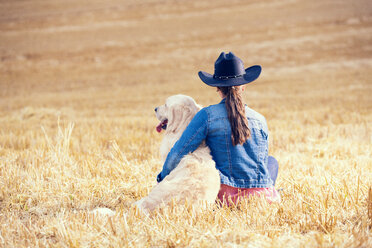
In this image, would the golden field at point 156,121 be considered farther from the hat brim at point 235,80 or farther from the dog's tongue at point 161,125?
the hat brim at point 235,80

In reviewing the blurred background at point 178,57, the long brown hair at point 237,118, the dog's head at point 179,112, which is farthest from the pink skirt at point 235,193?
the blurred background at point 178,57

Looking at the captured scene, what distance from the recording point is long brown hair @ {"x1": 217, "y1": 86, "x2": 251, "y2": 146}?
9.91 feet

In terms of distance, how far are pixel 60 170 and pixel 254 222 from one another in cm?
262

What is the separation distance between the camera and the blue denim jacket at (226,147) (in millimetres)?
3076

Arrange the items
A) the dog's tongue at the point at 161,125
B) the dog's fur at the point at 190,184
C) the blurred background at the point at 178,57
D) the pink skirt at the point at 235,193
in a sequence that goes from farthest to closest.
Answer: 1. the blurred background at the point at 178,57
2. the dog's tongue at the point at 161,125
3. the pink skirt at the point at 235,193
4. the dog's fur at the point at 190,184

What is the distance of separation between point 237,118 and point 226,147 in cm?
26

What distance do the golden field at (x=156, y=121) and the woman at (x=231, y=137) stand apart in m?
0.22

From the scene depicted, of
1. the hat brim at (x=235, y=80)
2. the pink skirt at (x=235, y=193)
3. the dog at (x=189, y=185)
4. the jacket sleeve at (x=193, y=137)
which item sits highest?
the hat brim at (x=235, y=80)

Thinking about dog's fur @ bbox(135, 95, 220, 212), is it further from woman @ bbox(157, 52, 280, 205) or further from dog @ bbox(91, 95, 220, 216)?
woman @ bbox(157, 52, 280, 205)

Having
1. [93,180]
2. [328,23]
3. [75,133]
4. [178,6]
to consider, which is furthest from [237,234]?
[178,6]

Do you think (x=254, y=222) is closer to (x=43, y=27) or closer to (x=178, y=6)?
(x=43, y=27)

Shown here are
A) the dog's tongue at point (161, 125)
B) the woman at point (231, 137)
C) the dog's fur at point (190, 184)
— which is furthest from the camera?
the dog's tongue at point (161, 125)

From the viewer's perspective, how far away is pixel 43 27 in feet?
120

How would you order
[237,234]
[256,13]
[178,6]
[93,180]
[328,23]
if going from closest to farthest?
1. [237,234]
2. [93,180]
3. [328,23]
4. [256,13]
5. [178,6]
